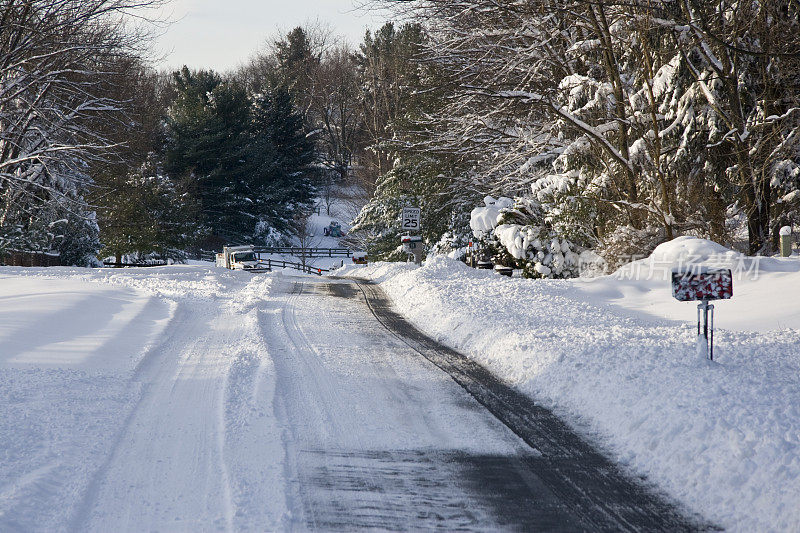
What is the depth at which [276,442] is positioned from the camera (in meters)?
6.36

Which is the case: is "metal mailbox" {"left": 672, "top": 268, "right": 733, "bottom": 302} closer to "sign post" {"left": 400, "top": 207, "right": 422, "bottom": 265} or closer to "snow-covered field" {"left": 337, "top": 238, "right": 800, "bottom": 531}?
"snow-covered field" {"left": 337, "top": 238, "right": 800, "bottom": 531}

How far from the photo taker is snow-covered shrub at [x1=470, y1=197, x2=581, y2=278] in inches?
830

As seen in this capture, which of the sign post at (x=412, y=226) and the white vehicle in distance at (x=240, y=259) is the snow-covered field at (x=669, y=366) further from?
the white vehicle in distance at (x=240, y=259)

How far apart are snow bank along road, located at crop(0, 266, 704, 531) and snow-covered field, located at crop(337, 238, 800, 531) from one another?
0.42 meters

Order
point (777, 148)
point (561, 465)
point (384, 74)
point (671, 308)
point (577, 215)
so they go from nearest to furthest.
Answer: point (561, 465) < point (671, 308) < point (777, 148) < point (577, 215) < point (384, 74)

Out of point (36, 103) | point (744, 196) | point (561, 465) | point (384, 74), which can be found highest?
point (384, 74)

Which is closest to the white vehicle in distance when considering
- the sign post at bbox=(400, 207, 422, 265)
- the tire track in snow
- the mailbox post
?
the sign post at bbox=(400, 207, 422, 265)

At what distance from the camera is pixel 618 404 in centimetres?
707

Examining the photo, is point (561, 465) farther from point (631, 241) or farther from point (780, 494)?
point (631, 241)

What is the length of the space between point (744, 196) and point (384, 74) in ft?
116

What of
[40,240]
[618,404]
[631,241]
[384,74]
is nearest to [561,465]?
[618,404]

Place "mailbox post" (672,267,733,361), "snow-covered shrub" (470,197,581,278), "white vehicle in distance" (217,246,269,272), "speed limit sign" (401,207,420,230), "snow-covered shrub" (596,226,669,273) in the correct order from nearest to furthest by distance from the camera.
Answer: "mailbox post" (672,267,733,361), "snow-covered shrub" (596,226,669,273), "snow-covered shrub" (470,197,581,278), "speed limit sign" (401,207,420,230), "white vehicle in distance" (217,246,269,272)

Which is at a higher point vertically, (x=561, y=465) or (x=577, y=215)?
(x=577, y=215)

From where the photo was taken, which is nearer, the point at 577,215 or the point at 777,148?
the point at 777,148
